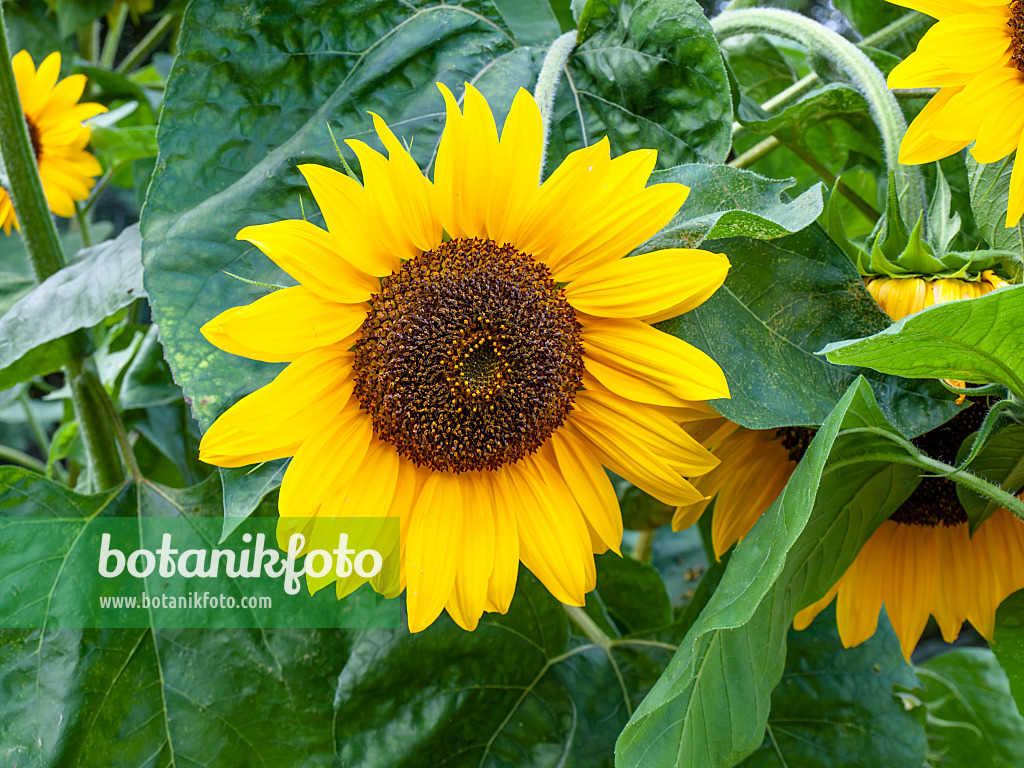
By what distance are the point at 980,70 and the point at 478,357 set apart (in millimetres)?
283

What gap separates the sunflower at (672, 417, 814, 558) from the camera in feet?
1.69

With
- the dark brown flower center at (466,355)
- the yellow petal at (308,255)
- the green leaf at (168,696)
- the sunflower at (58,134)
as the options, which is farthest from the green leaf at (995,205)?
the sunflower at (58,134)

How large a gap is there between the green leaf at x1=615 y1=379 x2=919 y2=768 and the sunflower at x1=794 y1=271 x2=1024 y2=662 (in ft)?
0.21

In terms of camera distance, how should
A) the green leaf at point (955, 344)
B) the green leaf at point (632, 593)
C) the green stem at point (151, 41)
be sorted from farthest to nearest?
the green stem at point (151, 41)
the green leaf at point (632, 593)
the green leaf at point (955, 344)

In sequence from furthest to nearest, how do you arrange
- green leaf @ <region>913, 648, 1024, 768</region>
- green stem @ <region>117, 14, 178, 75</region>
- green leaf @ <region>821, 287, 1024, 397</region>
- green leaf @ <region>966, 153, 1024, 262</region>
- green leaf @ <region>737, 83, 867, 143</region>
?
green stem @ <region>117, 14, 178, 75</region> → green leaf @ <region>913, 648, 1024, 768</region> → green leaf @ <region>737, 83, 867, 143</region> → green leaf @ <region>966, 153, 1024, 262</region> → green leaf @ <region>821, 287, 1024, 397</region>

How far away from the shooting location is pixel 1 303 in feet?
2.20

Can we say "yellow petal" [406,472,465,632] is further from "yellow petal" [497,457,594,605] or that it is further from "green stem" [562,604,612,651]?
"green stem" [562,604,612,651]

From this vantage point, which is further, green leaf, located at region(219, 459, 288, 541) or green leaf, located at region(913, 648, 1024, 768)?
green leaf, located at region(913, 648, 1024, 768)

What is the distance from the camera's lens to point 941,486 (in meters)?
0.51

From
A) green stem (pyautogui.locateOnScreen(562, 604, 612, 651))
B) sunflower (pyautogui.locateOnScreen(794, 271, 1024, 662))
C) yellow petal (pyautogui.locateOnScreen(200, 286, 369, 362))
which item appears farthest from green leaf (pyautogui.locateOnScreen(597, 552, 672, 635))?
yellow petal (pyautogui.locateOnScreen(200, 286, 369, 362))

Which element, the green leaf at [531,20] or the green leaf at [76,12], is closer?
the green leaf at [531,20]

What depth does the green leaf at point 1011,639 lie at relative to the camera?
1.64 ft

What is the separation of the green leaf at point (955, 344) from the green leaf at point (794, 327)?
44mm

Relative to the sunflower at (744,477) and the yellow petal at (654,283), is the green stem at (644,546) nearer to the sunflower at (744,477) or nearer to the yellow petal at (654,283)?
the sunflower at (744,477)
